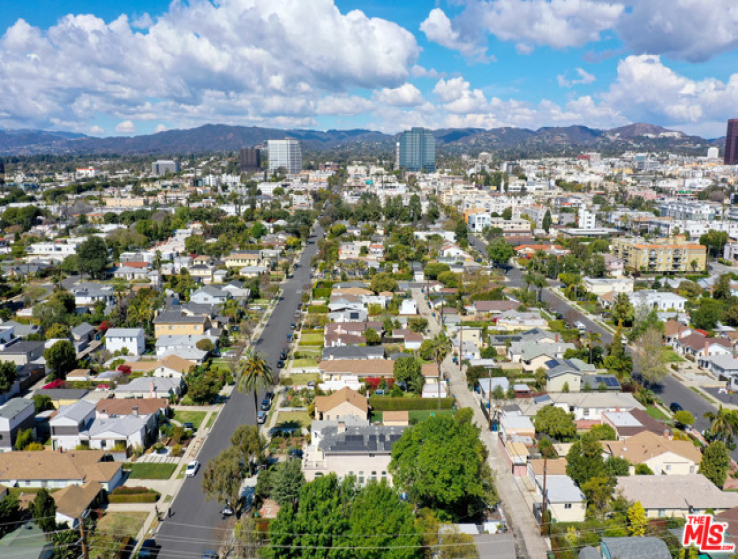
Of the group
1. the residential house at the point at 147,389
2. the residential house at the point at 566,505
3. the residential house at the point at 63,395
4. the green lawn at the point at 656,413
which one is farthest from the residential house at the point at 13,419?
the green lawn at the point at 656,413

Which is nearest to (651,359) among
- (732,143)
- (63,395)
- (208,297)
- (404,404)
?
(404,404)

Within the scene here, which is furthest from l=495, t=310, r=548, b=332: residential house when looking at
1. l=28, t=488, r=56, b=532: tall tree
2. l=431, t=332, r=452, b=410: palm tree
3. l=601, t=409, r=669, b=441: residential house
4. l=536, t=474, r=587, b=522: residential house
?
l=28, t=488, r=56, b=532: tall tree

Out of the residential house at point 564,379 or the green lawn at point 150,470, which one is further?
the residential house at point 564,379

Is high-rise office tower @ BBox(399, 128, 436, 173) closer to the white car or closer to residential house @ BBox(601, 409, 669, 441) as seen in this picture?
residential house @ BBox(601, 409, 669, 441)

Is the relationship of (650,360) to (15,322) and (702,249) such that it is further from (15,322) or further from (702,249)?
(15,322)

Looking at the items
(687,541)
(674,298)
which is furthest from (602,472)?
(674,298)

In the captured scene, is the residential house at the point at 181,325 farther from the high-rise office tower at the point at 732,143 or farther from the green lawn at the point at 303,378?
the high-rise office tower at the point at 732,143
